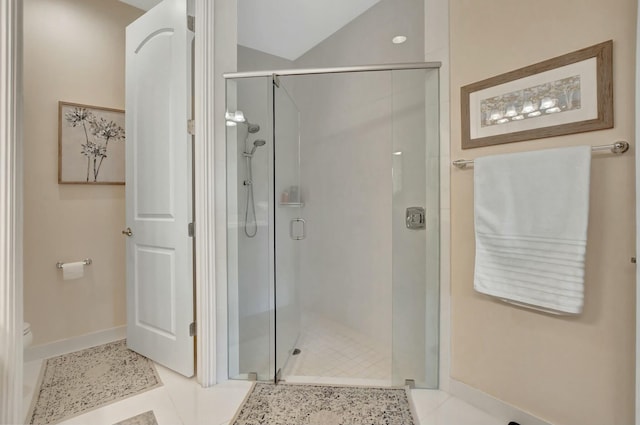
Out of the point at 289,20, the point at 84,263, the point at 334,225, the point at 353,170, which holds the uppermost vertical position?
the point at 289,20

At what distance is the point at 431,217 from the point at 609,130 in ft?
2.69

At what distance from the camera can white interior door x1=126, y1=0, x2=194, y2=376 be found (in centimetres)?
179

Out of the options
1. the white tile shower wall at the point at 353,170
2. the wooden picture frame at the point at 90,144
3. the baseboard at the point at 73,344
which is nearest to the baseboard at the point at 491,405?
the white tile shower wall at the point at 353,170

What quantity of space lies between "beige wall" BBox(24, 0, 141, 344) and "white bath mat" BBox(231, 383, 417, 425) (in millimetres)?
1604

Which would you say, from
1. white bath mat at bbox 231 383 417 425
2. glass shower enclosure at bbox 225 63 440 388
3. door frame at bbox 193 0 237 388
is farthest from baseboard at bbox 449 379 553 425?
door frame at bbox 193 0 237 388

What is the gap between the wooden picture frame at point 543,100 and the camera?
1.12 m

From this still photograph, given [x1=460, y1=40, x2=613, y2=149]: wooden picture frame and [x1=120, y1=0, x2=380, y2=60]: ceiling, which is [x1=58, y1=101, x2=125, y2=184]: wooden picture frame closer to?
[x1=120, y1=0, x2=380, y2=60]: ceiling

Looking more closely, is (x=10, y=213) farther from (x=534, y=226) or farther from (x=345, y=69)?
(x=534, y=226)

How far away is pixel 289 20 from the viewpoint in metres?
2.49

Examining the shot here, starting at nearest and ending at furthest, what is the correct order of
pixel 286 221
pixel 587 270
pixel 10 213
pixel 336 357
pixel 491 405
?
1. pixel 10 213
2. pixel 587 270
3. pixel 491 405
4. pixel 336 357
5. pixel 286 221

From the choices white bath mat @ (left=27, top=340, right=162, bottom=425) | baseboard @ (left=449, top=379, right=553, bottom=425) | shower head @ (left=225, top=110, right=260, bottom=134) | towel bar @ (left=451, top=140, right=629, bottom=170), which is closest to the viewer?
towel bar @ (left=451, top=140, right=629, bottom=170)

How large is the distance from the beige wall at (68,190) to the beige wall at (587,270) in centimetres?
261

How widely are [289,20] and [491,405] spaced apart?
10.3 feet

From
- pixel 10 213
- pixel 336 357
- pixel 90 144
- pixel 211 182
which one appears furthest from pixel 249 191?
pixel 90 144
